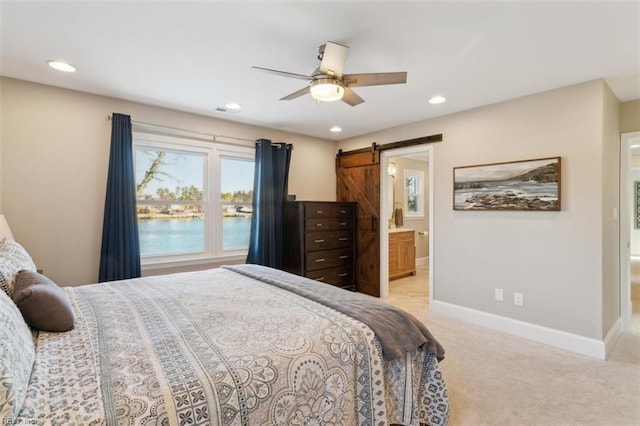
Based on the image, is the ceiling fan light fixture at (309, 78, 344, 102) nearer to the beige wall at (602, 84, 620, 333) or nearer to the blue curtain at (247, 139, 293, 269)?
the blue curtain at (247, 139, 293, 269)

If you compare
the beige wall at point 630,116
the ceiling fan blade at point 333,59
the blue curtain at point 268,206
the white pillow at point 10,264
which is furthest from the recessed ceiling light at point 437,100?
the white pillow at point 10,264

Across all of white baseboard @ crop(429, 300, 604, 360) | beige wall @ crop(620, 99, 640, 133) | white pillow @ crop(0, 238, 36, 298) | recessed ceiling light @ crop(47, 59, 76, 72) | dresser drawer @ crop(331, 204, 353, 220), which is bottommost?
white baseboard @ crop(429, 300, 604, 360)

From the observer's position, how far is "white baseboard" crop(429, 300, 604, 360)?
8.92 feet

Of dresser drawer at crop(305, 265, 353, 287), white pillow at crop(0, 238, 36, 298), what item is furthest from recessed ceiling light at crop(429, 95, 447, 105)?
white pillow at crop(0, 238, 36, 298)

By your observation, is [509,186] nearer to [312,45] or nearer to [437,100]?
[437,100]

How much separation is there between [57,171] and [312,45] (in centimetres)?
268

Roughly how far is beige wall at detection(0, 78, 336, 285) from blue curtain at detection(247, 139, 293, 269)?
144 centimetres

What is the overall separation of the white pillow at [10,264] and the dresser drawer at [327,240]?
2837 millimetres

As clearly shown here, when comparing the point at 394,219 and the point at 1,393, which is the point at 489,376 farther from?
the point at 394,219

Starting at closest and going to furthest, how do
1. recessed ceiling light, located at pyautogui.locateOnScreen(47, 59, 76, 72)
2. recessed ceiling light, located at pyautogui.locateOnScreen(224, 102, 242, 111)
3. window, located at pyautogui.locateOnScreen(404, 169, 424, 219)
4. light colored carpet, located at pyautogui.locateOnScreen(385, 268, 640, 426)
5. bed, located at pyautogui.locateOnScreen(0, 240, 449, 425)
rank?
1. bed, located at pyautogui.locateOnScreen(0, 240, 449, 425)
2. light colored carpet, located at pyautogui.locateOnScreen(385, 268, 640, 426)
3. recessed ceiling light, located at pyautogui.locateOnScreen(47, 59, 76, 72)
4. recessed ceiling light, located at pyautogui.locateOnScreen(224, 102, 242, 111)
5. window, located at pyautogui.locateOnScreen(404, 169, 424, 219)

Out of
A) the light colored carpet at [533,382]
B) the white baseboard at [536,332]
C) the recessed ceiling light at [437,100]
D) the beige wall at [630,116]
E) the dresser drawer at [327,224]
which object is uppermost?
the recessed ceiling light at [437,100]

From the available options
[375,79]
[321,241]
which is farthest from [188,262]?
[375,79]

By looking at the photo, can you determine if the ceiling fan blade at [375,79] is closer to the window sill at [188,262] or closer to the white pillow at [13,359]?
the white pillow at [13,359]

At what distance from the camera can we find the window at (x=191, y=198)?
3.51 metres
